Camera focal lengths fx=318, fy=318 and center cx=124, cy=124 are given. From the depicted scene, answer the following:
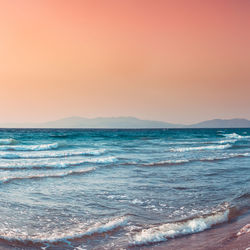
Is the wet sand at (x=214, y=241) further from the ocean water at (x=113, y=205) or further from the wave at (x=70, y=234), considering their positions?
the wave at (x=70, y=234)

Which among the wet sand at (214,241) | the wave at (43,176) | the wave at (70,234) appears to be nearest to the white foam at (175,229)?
the wet sand at (214,241)

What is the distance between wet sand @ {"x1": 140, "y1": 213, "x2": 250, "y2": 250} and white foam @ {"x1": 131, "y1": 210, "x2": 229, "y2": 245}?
17 centimetres

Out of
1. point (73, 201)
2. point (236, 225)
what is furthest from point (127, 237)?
point (73, 201)

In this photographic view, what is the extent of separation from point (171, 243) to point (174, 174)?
8.38m

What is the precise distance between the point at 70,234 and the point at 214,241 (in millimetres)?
2822

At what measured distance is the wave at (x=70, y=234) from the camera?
6.18m

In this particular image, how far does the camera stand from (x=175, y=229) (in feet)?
21.8

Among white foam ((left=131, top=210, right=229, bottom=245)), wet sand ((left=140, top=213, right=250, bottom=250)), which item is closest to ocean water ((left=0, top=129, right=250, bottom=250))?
white foam ((left=131, top=210, right=229, bottom=245))

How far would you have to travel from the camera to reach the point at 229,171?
1504 cm

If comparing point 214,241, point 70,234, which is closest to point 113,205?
point 70,234

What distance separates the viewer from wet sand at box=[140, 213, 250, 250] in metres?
5.44

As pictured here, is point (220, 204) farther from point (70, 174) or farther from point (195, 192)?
point (70, 174)

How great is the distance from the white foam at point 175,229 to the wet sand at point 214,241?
173mm

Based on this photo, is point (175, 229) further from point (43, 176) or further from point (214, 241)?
point (43, 176)
